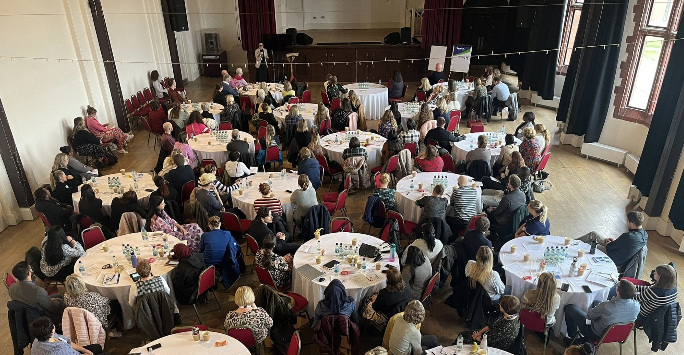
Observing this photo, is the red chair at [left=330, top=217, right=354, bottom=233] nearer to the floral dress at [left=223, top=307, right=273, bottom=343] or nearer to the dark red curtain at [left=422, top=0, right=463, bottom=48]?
the floral dress at [left=223, top=307, right=273, bottom=343]

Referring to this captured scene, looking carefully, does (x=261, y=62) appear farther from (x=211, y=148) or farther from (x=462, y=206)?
(x=462, y=206)

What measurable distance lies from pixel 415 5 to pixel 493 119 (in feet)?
24.5

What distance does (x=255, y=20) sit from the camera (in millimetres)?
17375

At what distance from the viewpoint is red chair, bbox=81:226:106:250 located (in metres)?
6.72

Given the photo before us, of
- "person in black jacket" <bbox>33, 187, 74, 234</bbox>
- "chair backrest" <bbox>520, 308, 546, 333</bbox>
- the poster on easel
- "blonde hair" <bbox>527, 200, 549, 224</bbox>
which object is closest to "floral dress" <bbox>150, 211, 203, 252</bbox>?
"person in black jacket" <bbox>33, 187, 74, 234</bbox>

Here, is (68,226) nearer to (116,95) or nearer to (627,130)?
(116,95)

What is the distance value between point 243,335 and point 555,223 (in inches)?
241

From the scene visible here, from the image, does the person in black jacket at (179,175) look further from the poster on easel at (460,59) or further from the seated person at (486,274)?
the poster on easel at (460,59)

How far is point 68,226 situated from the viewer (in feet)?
25.0

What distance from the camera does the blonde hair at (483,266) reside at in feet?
18.4

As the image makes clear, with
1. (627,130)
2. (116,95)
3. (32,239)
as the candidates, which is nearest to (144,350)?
(32,239)

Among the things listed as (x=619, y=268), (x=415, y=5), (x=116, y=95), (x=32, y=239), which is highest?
(x=415, y=5)

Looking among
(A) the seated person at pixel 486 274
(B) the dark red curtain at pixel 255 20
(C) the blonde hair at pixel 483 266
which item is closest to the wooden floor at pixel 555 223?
(A) the seated person at pixel 486 274

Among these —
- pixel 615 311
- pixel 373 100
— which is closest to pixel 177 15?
pixel 373 100
